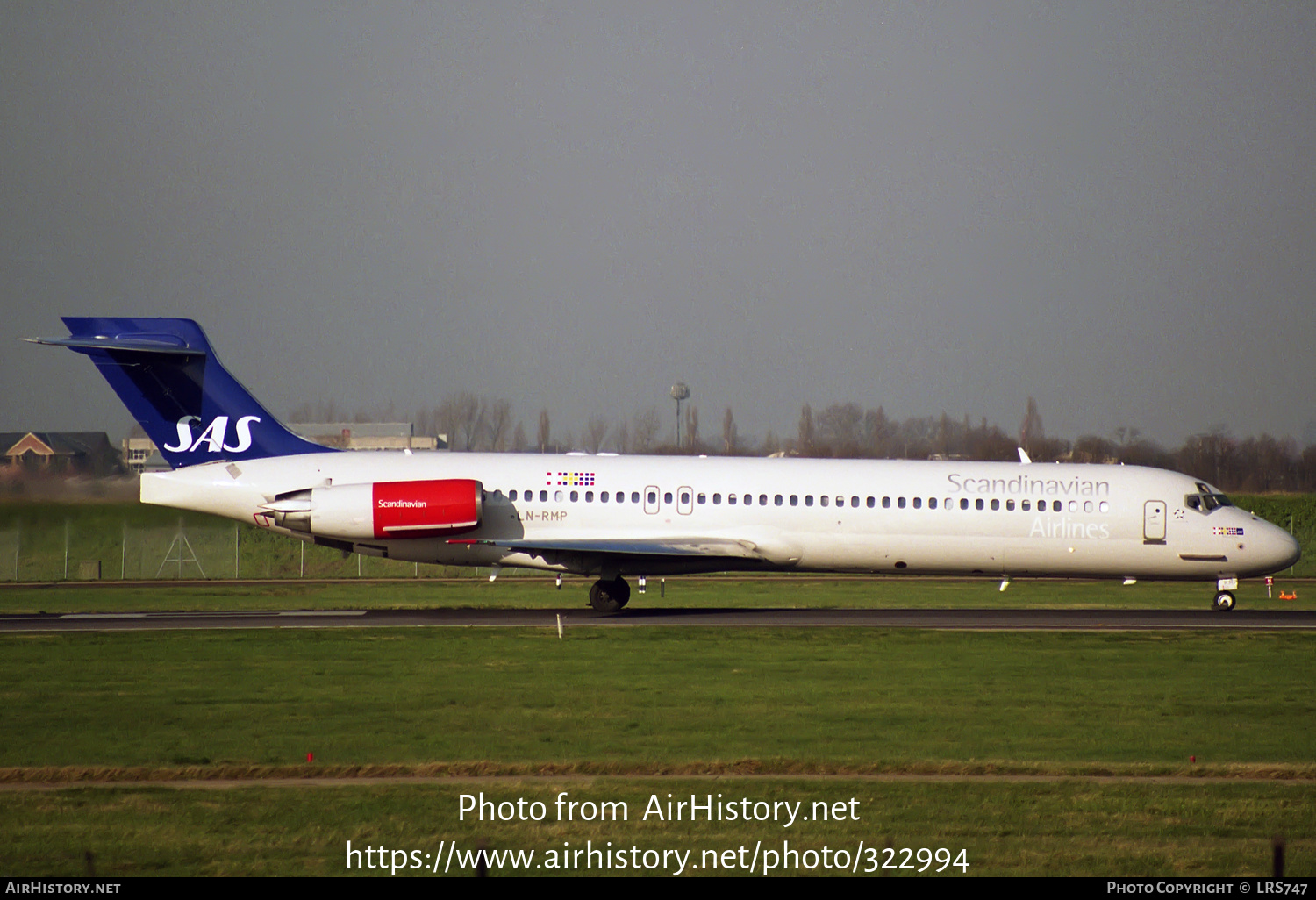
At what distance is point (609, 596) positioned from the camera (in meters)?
30.2

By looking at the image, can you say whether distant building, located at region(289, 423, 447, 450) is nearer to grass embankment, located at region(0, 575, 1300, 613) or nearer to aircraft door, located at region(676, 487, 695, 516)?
grass embankment, located at region(0, 575, 1300, 613)

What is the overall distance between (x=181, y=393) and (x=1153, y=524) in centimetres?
2422

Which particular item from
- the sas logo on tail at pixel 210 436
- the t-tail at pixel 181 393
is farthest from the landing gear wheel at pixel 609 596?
the sas logo on tail at pixel 210 436

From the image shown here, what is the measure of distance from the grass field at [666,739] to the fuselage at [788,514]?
5.18m

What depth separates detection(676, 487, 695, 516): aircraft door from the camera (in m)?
29.8

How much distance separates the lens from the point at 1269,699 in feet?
59.2

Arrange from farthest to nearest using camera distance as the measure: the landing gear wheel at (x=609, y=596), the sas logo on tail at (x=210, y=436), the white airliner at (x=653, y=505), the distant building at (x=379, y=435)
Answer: the distant building at (x=379, y=435)
the sas logo on tail at (x=210, y=436)
the landing gear wheel at (x=609, y=596)
the white airliner at (x=653, y=505)

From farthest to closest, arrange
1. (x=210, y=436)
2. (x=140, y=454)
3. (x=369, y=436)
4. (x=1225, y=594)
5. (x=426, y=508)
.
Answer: (x=369, y=436)
(x=140, y=454)
(x=1225, y=594)
(x=210, y=436)
(x=426, y=508)

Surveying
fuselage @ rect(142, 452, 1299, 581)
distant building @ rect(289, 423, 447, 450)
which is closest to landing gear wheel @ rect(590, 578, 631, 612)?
fuselage @ rect(142, 452, 1299, 581)

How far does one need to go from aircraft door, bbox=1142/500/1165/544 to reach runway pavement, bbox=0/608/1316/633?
1881mm

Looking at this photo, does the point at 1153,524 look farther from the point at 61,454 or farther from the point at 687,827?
the point at 61,454

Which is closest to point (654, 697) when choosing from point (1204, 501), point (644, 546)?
point (644, 546)

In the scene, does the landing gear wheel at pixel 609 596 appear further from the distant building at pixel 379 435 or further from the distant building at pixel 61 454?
the distant building at pixel 379 435

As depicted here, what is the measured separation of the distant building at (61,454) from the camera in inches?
1517
